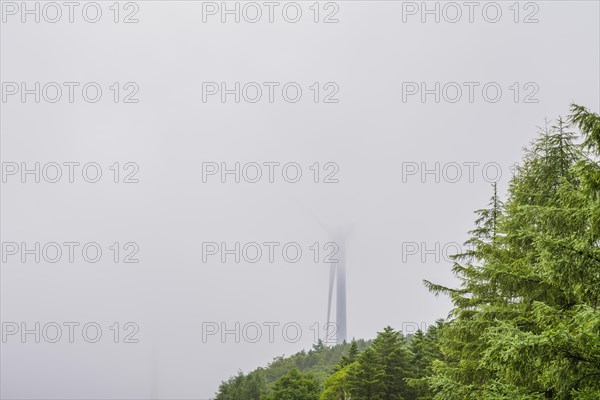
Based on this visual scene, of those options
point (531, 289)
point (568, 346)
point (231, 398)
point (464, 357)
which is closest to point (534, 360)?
point (568, 346)

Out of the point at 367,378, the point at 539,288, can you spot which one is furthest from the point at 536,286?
the point at 367,378

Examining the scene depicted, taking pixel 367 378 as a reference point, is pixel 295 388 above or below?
below

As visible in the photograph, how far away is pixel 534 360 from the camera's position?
730 centimetres

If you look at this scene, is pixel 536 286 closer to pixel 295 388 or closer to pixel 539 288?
pixel 539 288

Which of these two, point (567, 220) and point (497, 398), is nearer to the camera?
point (567, 220)

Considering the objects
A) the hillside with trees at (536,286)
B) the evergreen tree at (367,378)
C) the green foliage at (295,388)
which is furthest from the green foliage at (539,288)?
the green foliage at (295,388)

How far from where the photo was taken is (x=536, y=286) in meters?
11.5

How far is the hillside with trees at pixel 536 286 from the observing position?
7281 mm

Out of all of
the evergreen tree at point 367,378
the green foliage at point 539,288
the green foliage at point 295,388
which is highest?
the green foliage at point 539,288

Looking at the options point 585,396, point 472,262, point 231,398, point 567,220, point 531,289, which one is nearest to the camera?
point 585,396

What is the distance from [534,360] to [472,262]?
9.38m

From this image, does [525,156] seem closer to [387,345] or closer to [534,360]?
[534,360]

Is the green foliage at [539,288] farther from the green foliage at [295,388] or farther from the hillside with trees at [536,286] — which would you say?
the green foliage at [295,388]

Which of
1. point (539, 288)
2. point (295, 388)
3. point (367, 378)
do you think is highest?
point (539, 288)
